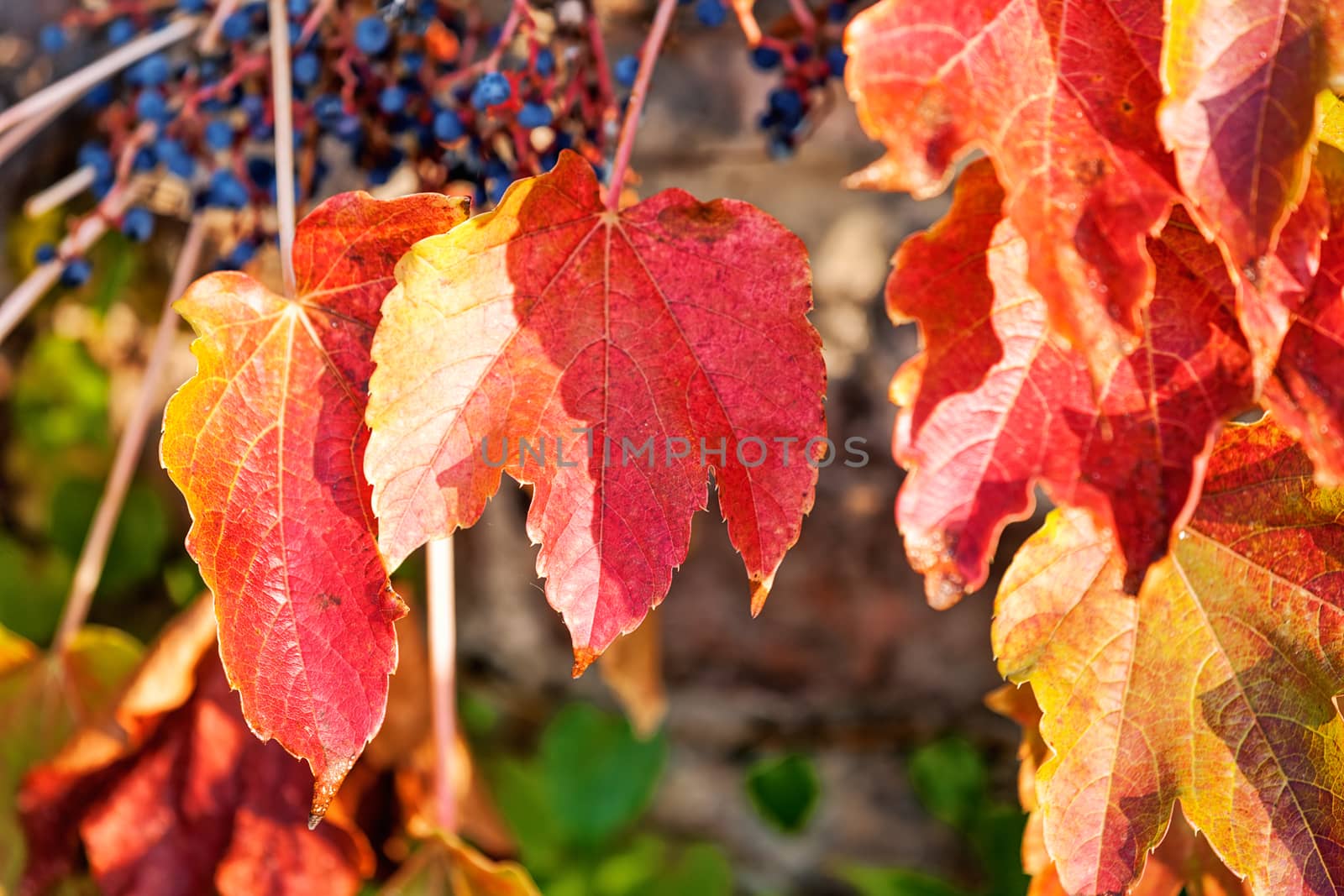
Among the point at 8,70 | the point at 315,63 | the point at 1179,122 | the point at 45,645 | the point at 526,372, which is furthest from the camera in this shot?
the point at 45,645

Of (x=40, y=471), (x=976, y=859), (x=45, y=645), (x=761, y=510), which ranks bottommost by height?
(x=976, y=859)

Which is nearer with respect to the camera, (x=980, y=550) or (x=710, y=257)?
(x=980, y=550)

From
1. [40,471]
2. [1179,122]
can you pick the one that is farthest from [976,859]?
[40,471]

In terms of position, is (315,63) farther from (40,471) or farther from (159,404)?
(40,471)

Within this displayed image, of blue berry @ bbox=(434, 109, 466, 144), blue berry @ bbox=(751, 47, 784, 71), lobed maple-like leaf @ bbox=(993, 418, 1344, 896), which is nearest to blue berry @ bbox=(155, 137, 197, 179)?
blue berry @ bbox=(434, 109, 466, 144)

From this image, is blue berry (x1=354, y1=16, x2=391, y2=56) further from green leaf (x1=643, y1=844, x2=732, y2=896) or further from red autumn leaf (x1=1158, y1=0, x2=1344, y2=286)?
green leaf (x1=643, y1=844, x2=732, y2=896)

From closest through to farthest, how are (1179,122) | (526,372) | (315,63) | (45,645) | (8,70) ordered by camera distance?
(1179,122) < (526,372) < (315,63) < (8,70) < (45,645)

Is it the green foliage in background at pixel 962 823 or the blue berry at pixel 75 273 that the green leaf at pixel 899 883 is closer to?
the green foliage in background at pixel 962 823

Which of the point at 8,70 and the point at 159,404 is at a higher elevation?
the point at 8,70
